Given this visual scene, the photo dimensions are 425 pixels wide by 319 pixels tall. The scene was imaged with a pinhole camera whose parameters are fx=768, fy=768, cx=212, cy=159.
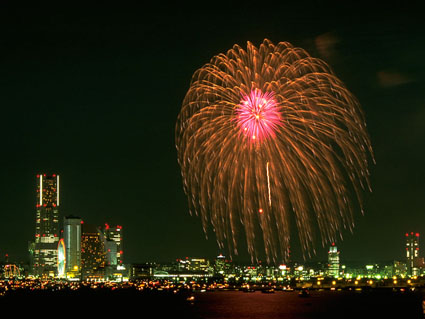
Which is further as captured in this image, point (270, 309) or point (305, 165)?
point (270, 309)

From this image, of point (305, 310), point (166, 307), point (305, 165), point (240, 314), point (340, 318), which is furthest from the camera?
point (166, 307)

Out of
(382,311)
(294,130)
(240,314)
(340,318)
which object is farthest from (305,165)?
(382,311)

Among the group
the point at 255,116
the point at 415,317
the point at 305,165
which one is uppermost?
the point at 255,116

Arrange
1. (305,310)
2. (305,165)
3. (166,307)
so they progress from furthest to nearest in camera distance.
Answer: (166,307), (305,310), (305,165)

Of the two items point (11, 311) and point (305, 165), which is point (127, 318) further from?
point (305, 165)

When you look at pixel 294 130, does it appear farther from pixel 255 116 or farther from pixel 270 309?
pixel 270 309

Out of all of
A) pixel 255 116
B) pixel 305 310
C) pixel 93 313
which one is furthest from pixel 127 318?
pixel 255 116

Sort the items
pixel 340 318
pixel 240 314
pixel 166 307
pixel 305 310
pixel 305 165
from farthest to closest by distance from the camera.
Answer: pixel 166 307
pixel 305 310
pixel 240 314
pixel 340 318
pixel 305 165

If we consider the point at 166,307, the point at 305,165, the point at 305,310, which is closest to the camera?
the point at 305,165

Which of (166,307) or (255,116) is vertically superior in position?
(255,116)
